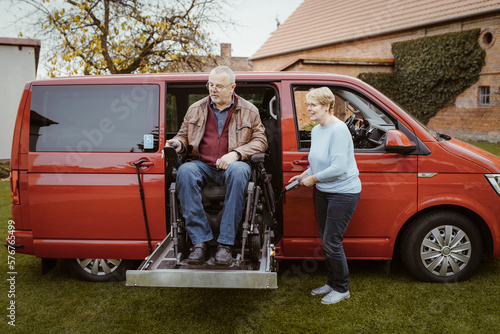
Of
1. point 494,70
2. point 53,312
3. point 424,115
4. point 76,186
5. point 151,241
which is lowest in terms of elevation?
point 53,312

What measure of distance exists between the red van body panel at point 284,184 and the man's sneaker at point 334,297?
1.38 ft

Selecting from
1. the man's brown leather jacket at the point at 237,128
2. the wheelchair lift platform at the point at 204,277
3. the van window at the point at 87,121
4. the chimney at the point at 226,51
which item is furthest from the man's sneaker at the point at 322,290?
the chimney at the point at 226,51

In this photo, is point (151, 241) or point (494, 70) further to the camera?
point (494, 70)

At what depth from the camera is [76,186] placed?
3766mm

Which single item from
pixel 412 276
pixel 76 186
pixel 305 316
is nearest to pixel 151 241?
pixel 76 186

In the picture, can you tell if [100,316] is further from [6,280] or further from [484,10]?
[484,10]

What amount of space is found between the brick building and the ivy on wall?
0.34 metres

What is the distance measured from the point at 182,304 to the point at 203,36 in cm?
1376

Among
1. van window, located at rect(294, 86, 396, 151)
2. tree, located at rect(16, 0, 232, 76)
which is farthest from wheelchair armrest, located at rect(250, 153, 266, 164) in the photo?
tree, located at rect(16, 0, 232, 76)

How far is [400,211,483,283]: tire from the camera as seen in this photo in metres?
3.79

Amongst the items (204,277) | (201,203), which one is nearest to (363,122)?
(201,203)

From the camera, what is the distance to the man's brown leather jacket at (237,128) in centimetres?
356

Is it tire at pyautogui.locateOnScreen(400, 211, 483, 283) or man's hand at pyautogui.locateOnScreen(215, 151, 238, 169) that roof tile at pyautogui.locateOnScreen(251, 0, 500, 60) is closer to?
tire at pyautogui.locateOnScreen(400, 211, 483, 283)

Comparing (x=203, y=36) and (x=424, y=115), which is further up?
(x=203, y=36)
